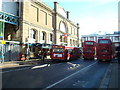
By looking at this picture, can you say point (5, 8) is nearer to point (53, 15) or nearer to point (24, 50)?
point (24, 50)

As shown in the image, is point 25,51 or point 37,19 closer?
point 25,51

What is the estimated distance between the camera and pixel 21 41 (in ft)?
77.5

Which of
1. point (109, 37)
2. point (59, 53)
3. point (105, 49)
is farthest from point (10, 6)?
point (109, 37)

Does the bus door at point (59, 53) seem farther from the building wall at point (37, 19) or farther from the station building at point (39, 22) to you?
the building wall at point (37, 19)

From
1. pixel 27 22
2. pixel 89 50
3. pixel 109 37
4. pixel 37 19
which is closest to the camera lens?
pixel 27 22

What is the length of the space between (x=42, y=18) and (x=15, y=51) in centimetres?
1169

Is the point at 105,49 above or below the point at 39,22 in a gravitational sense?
below

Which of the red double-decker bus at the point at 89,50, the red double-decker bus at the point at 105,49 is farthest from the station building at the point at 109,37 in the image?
the red double-decker bus at the point at 105,49

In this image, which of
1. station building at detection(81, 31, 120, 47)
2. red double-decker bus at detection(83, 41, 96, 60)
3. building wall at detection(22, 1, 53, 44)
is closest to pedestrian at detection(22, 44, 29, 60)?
building wall at detection(22, 1, 53, 44)

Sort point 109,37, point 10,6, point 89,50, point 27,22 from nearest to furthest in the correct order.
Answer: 1. point 10,6
2. point 27,22
3. point 89,50
4. point 109,37

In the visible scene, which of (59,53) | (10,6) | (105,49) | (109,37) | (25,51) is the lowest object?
(59,53)

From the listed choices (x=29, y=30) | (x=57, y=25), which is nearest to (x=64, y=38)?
(x=57, y=25)

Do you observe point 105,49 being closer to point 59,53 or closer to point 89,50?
point 89,50

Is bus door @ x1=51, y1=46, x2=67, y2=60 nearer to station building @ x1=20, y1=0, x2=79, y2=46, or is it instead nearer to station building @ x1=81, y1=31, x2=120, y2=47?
station building @ x1=20, y1=0, x2=79, y2=46
